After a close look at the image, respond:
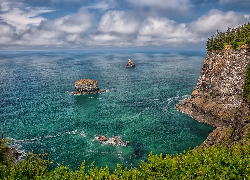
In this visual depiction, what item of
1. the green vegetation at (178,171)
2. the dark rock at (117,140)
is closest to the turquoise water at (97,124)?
the dark rock at (117,140)

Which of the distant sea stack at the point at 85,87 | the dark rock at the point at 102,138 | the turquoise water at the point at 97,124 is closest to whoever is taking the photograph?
the turquoise water at the point at 97,124

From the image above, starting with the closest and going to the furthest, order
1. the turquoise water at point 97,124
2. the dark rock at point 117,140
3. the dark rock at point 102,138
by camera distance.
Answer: the turquoise water at point 97,124, the dark rock at point 117,140, the dark rock at point 102,138

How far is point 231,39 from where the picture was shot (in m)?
77.5

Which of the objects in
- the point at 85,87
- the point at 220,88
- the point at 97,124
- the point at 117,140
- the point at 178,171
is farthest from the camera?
the point at 85,87

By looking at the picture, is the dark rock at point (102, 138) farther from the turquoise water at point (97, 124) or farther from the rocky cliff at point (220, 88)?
the rocky cliff at point (220, 88)

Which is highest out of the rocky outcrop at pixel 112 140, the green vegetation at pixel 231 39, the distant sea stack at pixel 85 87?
the green vegetation at pixel 231 39

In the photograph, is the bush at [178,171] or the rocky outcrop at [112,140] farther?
the rocky outcrop at [112,140]

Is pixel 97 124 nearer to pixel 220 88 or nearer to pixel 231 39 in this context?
pixel 220 88

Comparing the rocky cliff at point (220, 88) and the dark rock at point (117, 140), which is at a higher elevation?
the rocky cliff at point (220, 88)

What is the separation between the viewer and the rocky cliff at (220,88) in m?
67.6

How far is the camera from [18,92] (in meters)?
120

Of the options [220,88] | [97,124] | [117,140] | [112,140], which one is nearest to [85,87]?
[97,124]

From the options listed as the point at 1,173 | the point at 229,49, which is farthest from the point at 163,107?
the point at 1,173

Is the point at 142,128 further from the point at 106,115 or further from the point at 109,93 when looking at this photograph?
the point at 109,93
